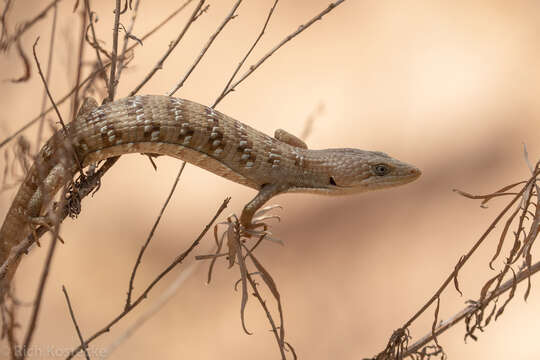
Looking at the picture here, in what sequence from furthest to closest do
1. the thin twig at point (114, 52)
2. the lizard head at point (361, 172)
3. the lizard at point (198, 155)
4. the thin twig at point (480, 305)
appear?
1. the lizard head at point (361, 172)
2. the lizard at point (198, 155)
3. the thin twig at point (480, 305)
4. the thin twig at point (114, 52)

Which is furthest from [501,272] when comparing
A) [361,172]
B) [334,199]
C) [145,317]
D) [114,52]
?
[334,199]

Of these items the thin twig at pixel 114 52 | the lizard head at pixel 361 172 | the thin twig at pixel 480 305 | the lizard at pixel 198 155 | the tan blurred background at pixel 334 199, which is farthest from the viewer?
the tan blurred background at pixel 334 199

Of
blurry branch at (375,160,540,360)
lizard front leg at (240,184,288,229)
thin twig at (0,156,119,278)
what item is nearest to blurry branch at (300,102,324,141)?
lizard front leg at (240,184,288,229)

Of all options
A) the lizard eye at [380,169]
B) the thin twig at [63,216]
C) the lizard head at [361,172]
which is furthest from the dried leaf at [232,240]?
the lizard eye at [380,169]

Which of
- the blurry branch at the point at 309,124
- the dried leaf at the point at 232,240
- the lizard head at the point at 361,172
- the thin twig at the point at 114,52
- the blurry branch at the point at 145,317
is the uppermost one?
the blurry branch at the point at 309,124

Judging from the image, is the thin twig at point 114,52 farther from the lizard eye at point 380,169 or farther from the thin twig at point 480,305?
the thin twig at point 480,305

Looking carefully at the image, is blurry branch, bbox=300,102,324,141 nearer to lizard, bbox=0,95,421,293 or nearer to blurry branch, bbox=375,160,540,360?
lizard, bbox=0,95,421,293

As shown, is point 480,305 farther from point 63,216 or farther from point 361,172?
point 63,216

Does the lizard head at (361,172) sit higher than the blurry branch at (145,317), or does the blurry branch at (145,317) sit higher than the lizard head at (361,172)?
the lizard head at (361,172)
